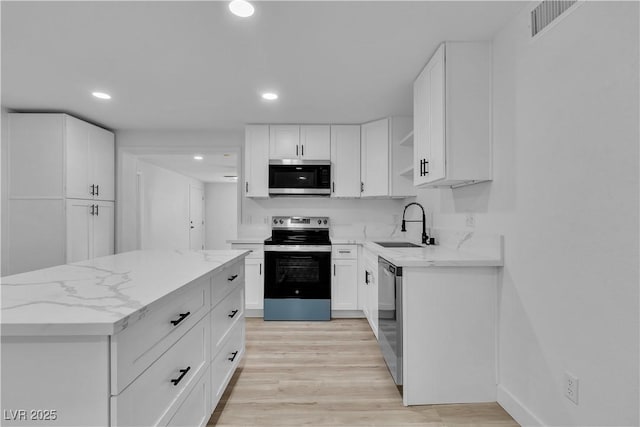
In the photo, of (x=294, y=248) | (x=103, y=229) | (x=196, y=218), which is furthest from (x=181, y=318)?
(x=196, y=218)

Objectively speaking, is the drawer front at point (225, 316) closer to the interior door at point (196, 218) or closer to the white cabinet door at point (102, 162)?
the white cabinet door at point (102, 162)

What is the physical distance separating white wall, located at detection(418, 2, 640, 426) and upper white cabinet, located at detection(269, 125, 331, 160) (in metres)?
2.12

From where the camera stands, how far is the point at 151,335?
1.07 m

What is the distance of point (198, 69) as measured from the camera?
7.83ft

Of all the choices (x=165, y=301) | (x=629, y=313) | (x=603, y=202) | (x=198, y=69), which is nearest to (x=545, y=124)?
(x=603, y=202)

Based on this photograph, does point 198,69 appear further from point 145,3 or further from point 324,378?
point 324,378

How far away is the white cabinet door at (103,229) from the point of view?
3.71 meters

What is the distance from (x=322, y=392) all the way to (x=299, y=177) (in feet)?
7.76

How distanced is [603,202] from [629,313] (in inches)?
17.0

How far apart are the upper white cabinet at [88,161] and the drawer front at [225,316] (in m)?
2.54

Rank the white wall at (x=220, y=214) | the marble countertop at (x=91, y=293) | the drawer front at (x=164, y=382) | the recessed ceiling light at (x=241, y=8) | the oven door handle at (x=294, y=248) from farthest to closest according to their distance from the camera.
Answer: the white wall at (x=220, y=214) → the oven door handle at (x=294, y=248) → the recessed ceiling light at (x=241, y=8) → the drawer front at (x=164, y=382) → the marble countertop at (x=91, y=293)

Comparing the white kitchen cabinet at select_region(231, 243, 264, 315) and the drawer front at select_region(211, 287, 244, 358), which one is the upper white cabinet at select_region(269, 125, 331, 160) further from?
the drawer front at select_region(211, 287, 244, 358)

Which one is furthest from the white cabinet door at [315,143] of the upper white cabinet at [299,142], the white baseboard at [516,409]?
the white baseboard at [516,409]

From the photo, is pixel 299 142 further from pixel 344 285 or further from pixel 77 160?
pixel 77 160
